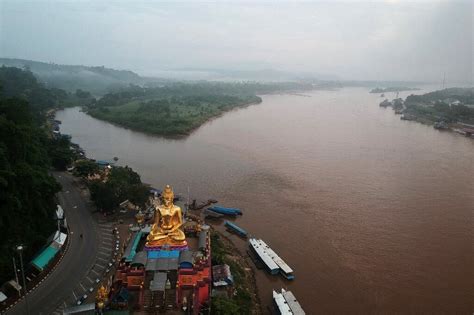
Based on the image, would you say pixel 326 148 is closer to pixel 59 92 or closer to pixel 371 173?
pixel 371 173

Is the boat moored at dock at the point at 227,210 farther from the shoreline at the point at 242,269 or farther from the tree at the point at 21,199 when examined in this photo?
the tree at the point at 21,199

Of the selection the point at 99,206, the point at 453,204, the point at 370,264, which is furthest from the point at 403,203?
the point at 99,206

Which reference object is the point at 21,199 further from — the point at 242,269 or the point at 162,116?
the point at 162,116

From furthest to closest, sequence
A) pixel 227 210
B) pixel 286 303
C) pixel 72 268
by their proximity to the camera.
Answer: pixel 227 210
pixel 72 268
pixel 286 303

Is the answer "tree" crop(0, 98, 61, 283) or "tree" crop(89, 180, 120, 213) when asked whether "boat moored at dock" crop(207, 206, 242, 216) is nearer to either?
"tree" crop(89, 180, 120, 213)

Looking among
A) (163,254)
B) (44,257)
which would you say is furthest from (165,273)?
(44,257)

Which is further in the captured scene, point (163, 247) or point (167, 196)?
point (167, 196)

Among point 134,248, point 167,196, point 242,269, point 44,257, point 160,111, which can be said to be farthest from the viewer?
point 160,111

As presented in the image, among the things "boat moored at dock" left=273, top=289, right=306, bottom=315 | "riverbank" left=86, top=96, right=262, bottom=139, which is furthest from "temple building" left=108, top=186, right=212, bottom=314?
"riverbank" left=86, top=96, right=262, bottom=139
